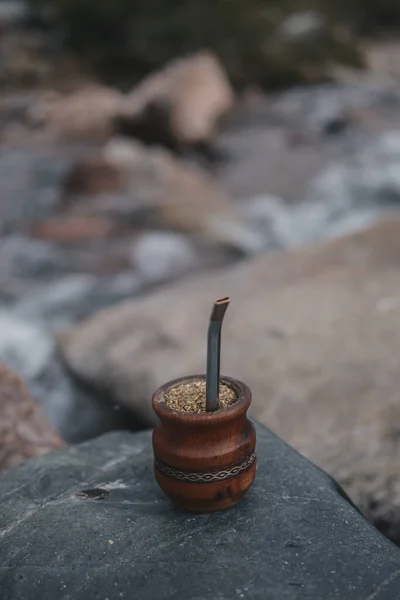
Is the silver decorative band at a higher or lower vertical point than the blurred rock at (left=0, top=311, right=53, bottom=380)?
higher

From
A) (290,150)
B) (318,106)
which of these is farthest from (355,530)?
(318,106)

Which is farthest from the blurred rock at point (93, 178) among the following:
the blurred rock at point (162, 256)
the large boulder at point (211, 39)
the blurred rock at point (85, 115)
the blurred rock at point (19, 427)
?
the large boulder at point (211, 39)

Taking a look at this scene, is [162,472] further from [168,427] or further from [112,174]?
[112,174]

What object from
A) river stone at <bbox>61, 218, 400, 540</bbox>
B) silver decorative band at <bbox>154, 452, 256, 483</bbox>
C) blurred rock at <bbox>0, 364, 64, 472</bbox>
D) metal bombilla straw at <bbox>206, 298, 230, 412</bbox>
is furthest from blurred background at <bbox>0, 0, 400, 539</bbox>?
metal bombilla straw at <bbox>206, 298, 230, 412</bbox>

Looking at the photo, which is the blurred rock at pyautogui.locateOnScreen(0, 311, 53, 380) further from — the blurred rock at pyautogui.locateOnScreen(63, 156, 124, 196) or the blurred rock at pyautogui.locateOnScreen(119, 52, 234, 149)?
the blurred rock at pyautogui.locateOnScreen(119, 52, 234, 149)

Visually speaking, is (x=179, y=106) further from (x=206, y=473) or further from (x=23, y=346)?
(x=206, y=473)

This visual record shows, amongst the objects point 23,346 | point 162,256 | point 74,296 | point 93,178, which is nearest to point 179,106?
point 93,178
